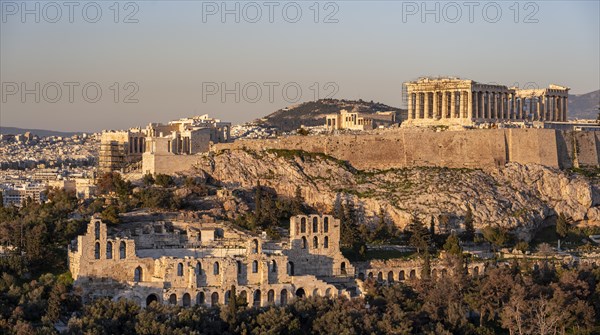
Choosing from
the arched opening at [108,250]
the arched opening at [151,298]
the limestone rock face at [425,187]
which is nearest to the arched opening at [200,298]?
the arched opening at [151,298]

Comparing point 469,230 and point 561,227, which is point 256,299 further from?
point 561,227

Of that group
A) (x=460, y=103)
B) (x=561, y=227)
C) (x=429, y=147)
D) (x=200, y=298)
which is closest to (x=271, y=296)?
(x=200, y=298)

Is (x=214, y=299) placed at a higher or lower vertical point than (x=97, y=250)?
lower

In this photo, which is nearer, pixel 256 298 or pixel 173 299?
pixel 173 299

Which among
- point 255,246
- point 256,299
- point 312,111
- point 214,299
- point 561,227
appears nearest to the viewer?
point 214,299

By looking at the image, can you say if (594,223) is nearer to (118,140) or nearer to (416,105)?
(416,105)

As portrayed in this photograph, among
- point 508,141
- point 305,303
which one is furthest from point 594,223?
point 305,303

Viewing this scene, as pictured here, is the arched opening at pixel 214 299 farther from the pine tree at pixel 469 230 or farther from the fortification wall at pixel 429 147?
the fortification wall at pixel 429 147
